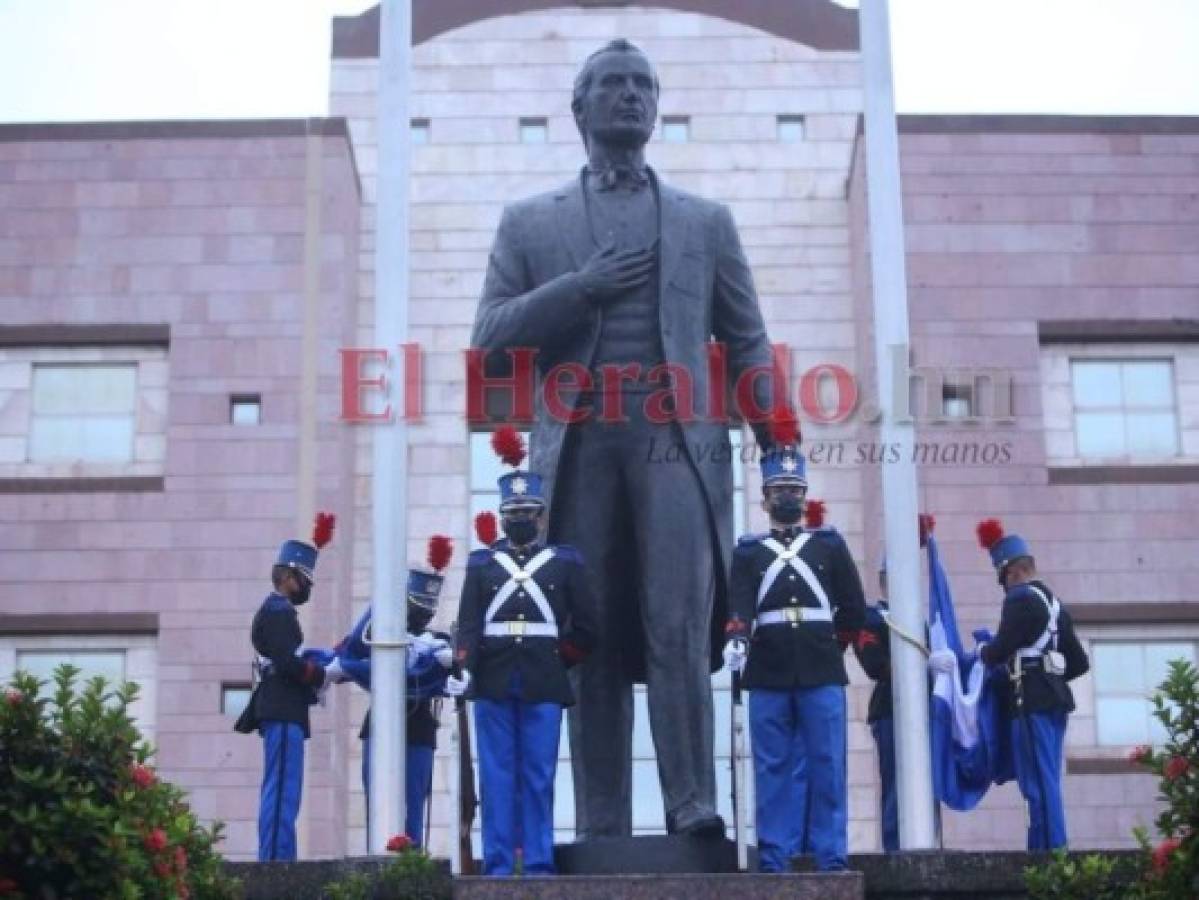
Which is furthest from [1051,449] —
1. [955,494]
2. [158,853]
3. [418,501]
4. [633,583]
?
[158,853]

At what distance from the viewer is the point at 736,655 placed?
9.52 meters

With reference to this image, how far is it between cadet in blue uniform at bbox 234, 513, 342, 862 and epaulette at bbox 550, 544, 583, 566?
98.4 inches

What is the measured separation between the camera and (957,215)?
2039 centimetres

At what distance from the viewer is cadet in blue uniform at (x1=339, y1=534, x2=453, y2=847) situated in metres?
11.3

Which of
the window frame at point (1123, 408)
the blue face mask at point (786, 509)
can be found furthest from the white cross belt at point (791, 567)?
the window frame at point (1123, 408)

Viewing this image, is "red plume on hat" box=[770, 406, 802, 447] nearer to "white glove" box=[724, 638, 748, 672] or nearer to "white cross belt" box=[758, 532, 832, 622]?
"white cross belt" box=[758, 532, 832, 622]

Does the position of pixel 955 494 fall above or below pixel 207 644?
above

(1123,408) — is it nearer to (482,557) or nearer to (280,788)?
(280,788)

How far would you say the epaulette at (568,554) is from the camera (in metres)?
9.01

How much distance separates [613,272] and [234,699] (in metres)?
11.1

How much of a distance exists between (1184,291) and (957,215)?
2.20 meters

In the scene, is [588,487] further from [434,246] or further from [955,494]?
[434,246]

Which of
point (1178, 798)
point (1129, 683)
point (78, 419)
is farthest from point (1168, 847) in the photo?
point (78, 419)

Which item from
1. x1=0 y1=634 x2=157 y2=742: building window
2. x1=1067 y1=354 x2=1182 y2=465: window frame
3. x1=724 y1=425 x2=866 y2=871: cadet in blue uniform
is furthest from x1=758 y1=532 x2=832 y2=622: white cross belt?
x1=0 y1=634 x2=157 y2=742: building window
